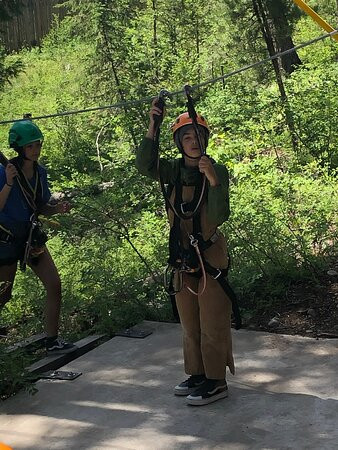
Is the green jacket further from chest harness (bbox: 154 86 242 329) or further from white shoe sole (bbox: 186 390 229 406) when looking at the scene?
white shoe sole (bbox: 186 390 229 406)

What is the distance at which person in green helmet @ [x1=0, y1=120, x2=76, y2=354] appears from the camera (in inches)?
191

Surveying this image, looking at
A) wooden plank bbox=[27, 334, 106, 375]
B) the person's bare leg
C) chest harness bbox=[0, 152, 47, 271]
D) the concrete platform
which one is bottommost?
the concrete platform

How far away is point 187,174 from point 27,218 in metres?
1.60

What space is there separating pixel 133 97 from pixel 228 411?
649cm

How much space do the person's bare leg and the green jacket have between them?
1.43 metres

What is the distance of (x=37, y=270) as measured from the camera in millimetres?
5109

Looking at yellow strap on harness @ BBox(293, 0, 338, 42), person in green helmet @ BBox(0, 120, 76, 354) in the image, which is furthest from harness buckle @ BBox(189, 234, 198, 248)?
yellow strap on harness @ BBox(293, 0, 338, 42)

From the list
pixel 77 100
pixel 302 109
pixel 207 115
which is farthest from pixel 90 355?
pixel 77 100

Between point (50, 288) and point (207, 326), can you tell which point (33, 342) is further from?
point (207, 326)

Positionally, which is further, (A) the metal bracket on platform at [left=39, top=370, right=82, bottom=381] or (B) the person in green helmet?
(B) the person in green helmet

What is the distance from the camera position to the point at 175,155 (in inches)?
303

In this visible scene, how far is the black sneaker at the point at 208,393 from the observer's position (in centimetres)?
398

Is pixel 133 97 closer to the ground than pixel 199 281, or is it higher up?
higher up

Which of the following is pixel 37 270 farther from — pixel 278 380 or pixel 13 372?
pixel 278 380
